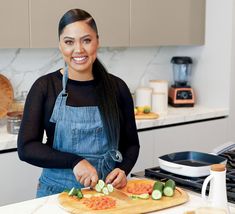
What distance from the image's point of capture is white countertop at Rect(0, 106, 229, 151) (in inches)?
118

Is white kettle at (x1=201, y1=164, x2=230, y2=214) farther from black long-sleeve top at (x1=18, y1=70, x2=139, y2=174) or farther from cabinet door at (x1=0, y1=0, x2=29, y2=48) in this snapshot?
cabinet door at (x1=0, y1=0, x2=29, y2=48)

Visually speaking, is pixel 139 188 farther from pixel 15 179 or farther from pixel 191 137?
pixel 191 137

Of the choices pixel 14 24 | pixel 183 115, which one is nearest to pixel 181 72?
pixel 183 115

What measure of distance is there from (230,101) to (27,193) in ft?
5.96

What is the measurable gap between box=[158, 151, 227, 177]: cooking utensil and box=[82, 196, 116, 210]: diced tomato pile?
366mm

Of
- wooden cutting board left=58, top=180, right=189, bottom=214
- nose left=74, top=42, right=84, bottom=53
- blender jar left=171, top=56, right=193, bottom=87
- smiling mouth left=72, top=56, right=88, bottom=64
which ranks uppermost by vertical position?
nose left=74, top=42, right=84, bottom=53

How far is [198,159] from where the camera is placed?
6.52 ft

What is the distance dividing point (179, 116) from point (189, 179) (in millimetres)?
1645

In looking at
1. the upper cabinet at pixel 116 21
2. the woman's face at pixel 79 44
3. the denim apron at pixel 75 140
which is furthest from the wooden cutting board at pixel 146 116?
the woman's face at pixel 79 44

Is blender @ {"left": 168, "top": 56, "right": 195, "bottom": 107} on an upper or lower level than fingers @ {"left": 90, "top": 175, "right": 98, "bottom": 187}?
upper

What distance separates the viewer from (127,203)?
5.09 ft

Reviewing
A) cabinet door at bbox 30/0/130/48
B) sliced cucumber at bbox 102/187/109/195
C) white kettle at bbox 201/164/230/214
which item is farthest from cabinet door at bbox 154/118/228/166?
white kettle at bbox 201/164/230/214

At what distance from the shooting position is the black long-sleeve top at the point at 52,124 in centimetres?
179

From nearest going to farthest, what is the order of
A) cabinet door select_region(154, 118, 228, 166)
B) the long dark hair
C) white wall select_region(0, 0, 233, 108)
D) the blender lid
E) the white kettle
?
the white kettle
the long dark hair
cabinet door select_region(154, 118, 228, 166)
white wall select_region(0, 0, 233, 108)
the blender lid
